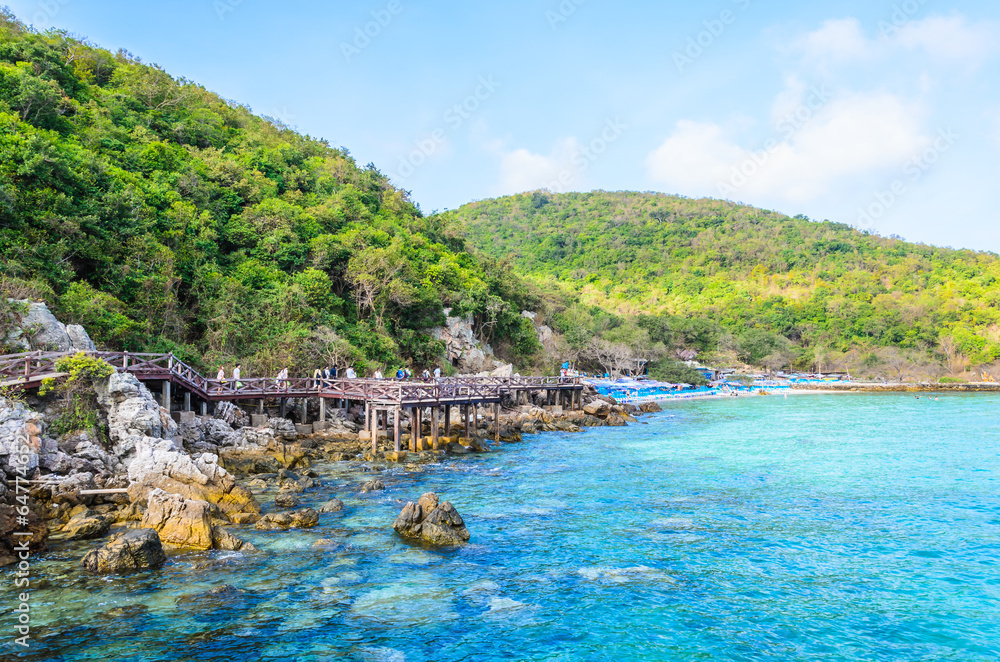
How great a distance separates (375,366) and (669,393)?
43098mm

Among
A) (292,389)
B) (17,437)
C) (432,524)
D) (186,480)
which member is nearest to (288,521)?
(186,480)

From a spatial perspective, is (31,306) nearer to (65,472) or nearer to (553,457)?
(65,472)

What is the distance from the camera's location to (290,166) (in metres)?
58.7

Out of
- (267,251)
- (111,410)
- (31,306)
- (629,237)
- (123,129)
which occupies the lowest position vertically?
(111,410)

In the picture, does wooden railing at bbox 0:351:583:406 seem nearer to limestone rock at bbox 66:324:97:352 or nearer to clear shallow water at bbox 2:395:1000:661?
→ limestone rock at bbox 66:324:97:352

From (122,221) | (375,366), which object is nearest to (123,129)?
(122,221)

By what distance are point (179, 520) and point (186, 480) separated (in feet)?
10.9

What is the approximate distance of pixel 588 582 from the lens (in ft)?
43.0

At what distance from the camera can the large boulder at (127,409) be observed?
64.7 ft

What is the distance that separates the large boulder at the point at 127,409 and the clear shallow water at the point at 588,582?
643 centimetres

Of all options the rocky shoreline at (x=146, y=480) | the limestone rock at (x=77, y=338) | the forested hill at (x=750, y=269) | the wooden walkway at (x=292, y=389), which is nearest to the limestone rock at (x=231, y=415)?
the wooden walkway at (x=292, y=389)

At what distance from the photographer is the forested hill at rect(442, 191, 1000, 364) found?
103500mm

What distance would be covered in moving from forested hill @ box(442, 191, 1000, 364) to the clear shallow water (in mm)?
62255

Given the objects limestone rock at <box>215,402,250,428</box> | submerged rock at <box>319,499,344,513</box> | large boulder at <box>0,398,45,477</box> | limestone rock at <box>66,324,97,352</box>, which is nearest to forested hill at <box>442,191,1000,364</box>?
limestone rock at <box>215,402,250,428</box>
